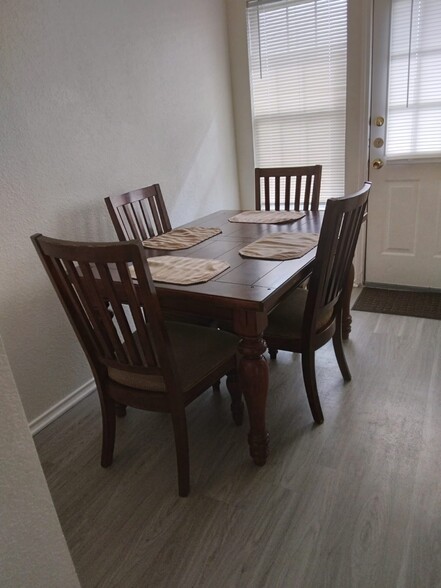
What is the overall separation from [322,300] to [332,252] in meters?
0.21

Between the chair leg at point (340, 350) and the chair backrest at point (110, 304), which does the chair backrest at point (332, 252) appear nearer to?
the chair leg at point (340, 350)

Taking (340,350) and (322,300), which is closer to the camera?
(322,300)

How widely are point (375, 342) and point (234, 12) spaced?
2505mm

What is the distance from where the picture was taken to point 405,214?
2979 mm

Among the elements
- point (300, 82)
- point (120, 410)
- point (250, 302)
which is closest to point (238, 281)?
point (250, 302)

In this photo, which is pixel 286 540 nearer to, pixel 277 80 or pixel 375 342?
pixel 375 342

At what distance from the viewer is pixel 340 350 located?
2.05 m

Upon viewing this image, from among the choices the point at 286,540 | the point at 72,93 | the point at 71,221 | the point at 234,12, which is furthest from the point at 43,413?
the point at 234,12

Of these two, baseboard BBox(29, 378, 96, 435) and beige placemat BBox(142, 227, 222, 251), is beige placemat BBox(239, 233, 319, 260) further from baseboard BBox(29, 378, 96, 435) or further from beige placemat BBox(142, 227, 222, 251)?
baseboard BBox(29, 378, 96, 435)

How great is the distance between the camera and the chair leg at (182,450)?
1456 millimetres

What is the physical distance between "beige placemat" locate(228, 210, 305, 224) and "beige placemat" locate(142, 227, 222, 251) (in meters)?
0.24

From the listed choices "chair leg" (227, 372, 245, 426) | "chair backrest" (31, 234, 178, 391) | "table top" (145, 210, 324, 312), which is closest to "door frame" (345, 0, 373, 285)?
"table top" (145, 210, 324, 312)

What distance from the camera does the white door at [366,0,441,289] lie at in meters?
2.62

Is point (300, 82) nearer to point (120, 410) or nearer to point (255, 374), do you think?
point (255, 374)
